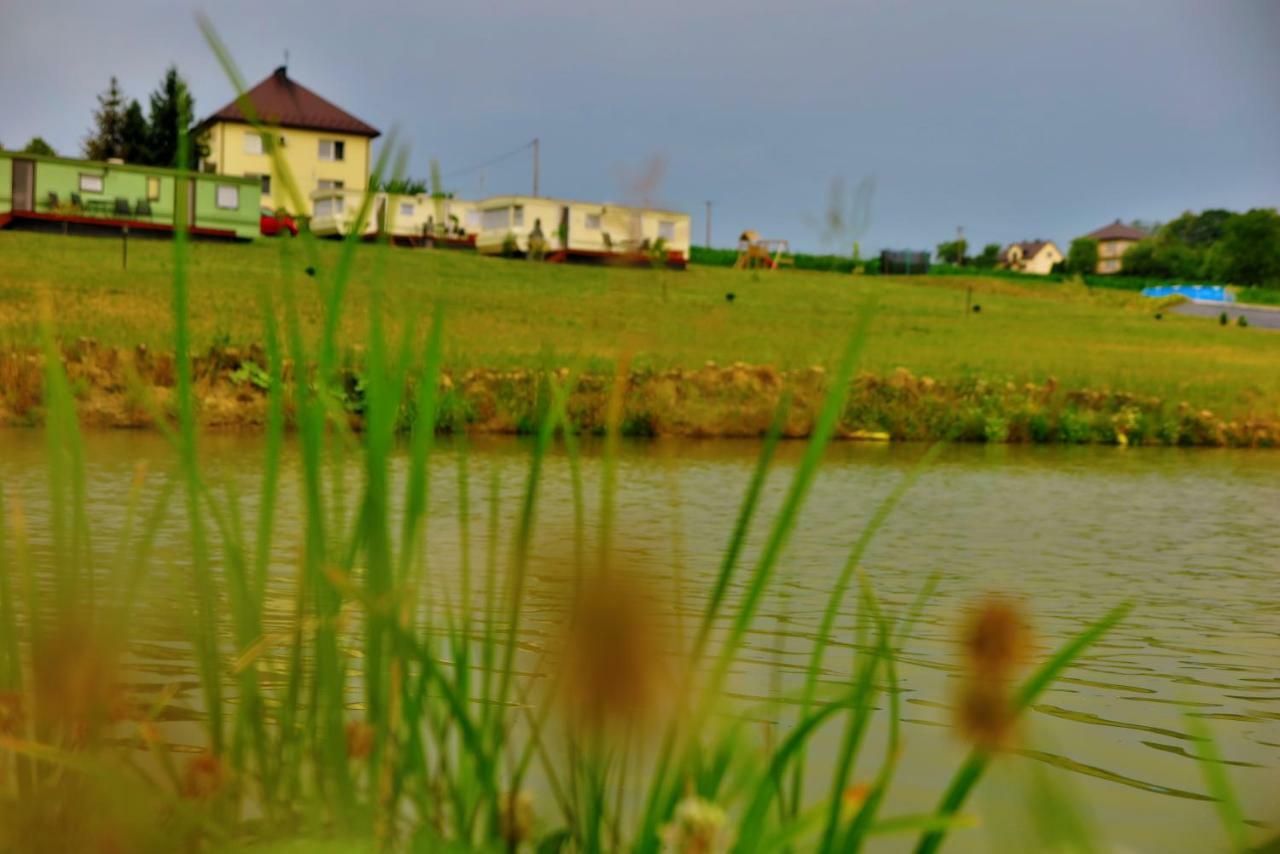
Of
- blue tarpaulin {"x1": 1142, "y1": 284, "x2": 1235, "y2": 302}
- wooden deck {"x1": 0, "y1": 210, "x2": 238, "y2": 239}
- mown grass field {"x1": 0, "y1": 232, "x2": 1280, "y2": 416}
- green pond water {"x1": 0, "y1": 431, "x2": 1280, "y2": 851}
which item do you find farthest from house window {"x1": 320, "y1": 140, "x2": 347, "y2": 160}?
green pond water {"x1": 0, "y1": 431, "x2": 1280, "y2": 851}

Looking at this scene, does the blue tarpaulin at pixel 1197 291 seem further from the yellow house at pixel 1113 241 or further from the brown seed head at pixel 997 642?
the brown seed head at pixel 997 642

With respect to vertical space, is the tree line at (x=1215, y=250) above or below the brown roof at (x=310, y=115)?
below

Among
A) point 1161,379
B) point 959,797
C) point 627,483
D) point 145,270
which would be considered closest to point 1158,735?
point 959,797

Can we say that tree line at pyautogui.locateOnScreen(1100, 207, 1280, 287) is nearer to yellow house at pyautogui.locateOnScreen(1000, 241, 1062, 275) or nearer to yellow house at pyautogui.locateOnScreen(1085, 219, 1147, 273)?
yellow house at pyautogui.locateOnScreen(1000, 241, 1062, 275)

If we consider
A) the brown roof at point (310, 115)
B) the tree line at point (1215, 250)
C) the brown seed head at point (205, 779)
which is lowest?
the brown seed head at point (205, 779)

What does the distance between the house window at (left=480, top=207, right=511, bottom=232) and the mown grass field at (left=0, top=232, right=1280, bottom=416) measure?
453cm

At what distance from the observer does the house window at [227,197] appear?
30.0 metres

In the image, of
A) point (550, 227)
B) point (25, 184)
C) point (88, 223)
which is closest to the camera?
point (25, 184)

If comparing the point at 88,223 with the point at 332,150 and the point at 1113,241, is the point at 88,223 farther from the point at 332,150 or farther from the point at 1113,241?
the point at 1113,241

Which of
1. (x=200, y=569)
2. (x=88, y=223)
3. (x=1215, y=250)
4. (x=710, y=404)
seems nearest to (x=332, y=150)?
(x=88, y=223)

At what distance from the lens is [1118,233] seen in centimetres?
13262

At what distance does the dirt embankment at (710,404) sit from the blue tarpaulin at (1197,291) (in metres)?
53.0

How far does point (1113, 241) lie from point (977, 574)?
136 m

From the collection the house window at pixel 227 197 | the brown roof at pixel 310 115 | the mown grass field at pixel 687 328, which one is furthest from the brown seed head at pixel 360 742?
the brown roof at pixel 310 115
